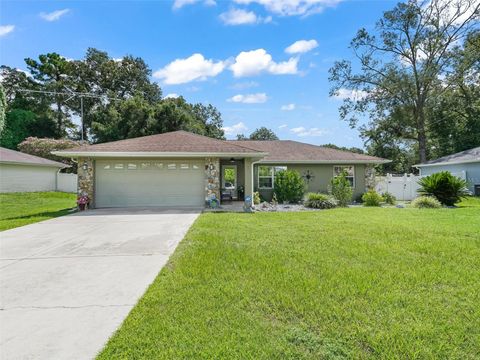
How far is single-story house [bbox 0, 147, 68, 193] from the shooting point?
18109 mm

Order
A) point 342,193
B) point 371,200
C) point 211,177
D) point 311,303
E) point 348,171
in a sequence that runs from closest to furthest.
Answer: point 311,303 → point 211,177 → point 342,193 → point 371,200 → point 348,171

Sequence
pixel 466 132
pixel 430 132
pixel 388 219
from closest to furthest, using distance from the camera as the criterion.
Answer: pixel 388 219, pixel 466 132, pixel 430 132

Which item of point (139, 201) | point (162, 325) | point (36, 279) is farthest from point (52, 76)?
point (162, 325)

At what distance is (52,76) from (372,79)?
36752mm

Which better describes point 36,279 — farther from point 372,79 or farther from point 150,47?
point 372,79

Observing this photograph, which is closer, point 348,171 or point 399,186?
point 348,171

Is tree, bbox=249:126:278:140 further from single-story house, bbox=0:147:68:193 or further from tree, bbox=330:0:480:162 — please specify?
single-story house, bbox=0:147:68:193

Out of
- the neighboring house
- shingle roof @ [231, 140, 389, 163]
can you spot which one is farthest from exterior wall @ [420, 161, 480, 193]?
shingle roof @ [231, 140, 389, 163]

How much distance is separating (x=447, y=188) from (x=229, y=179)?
1126cm

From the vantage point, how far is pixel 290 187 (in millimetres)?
15500

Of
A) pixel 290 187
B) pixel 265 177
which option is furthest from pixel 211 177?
pixel 290 187

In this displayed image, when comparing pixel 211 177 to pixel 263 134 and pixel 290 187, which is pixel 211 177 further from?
pixel 263 134

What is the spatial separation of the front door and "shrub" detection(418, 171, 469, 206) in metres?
9.68

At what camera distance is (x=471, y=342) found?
2.59m
